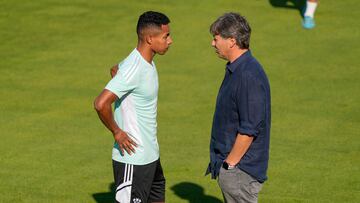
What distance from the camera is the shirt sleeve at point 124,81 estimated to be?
6.98m

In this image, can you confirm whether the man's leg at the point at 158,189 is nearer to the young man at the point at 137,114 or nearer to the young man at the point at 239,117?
the young man at the point at 137,114

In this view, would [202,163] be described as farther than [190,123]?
No

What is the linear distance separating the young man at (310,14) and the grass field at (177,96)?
192 mm

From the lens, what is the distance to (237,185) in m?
6.73

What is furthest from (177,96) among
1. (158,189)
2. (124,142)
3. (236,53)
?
(236,53)

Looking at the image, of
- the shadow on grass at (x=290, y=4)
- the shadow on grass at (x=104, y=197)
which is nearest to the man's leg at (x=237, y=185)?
the shadow on grass at (x=104, y=197)

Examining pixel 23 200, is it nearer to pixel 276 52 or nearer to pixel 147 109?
pixel 147 109

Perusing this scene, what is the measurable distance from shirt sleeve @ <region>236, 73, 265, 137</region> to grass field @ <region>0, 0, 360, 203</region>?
2.98 m

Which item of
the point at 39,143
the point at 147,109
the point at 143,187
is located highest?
the point at 147,109

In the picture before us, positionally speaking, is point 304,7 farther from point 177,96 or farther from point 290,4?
point 177,96

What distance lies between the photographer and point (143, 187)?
742 cm

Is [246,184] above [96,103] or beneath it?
beneath

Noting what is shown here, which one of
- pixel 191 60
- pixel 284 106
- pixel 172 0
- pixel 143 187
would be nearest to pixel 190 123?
pixel 284 106

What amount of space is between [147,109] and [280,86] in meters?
6.94
